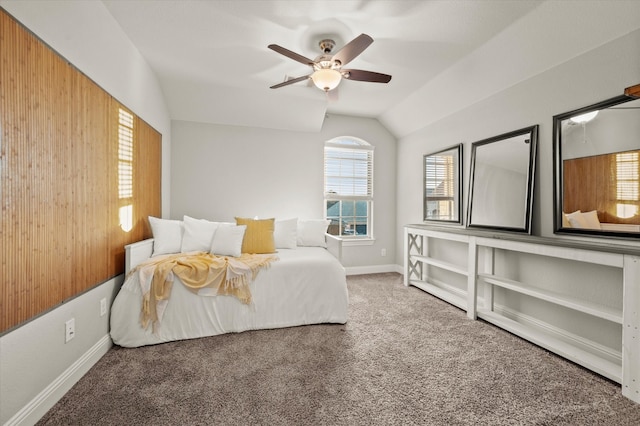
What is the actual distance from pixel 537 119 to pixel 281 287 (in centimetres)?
287

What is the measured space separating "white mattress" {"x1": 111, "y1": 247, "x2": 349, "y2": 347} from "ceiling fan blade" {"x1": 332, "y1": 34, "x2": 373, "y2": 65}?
185 centimetres

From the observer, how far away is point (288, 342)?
2357 mm

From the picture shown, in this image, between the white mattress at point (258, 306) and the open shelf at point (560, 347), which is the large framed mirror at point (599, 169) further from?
the white mattress at point (258, 306)

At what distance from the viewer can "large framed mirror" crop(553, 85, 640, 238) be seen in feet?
6.23

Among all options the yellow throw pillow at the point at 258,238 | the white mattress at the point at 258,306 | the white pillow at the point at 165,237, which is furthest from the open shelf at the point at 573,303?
the white pillow at the point at 165,237

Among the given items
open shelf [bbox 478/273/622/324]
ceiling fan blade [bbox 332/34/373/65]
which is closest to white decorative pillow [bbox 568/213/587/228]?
open shelf [bbox 478/273/622/324]

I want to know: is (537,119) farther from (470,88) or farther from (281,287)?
(281,287)

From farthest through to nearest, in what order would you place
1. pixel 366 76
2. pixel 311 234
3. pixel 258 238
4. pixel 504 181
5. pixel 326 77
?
1. pixel 311 234
2. pixel 258 238
3. pixel 504 181
4. pixel 366 76
5. pixel 326 77

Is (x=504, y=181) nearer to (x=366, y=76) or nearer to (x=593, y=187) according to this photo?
(x=593, y=187)

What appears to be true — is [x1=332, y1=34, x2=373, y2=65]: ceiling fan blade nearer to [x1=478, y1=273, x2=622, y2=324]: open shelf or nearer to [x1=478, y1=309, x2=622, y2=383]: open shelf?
[x1=478, y1=273, x2=622, y2=324]: open shelf

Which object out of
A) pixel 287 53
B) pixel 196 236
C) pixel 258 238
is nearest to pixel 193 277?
pixel 196 236

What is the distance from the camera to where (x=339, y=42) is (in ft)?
8.51

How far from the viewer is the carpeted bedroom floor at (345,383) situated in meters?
1.51

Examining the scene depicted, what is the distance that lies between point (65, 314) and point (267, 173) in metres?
2.99
